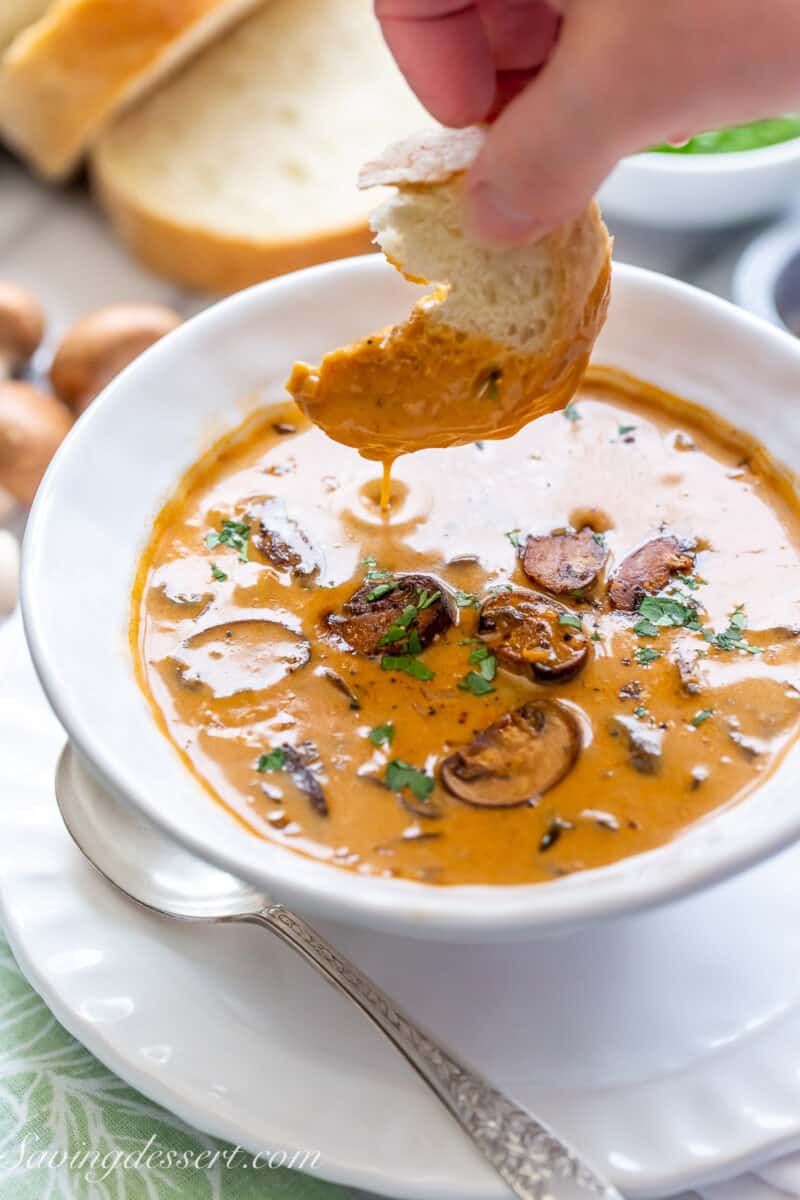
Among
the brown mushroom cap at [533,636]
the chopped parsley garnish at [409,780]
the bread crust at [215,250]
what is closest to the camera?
the chopped parsley garnish at [409,780]

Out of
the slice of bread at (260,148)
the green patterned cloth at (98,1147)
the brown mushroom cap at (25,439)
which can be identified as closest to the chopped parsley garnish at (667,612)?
the green patterned cloth at (98,1147)

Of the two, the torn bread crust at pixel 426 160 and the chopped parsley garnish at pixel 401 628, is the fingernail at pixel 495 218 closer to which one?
the torn bread crust at pixel 426 160

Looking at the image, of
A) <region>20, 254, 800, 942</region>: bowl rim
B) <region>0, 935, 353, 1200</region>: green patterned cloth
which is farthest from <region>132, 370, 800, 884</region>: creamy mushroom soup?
<region>0, 935, 353, 1200</region>: green patterned cloth

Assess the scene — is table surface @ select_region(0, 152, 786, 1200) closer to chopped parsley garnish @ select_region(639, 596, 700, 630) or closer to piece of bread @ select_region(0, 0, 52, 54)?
chopped parsley garnish @ select_region(639, 596, 700, 630)

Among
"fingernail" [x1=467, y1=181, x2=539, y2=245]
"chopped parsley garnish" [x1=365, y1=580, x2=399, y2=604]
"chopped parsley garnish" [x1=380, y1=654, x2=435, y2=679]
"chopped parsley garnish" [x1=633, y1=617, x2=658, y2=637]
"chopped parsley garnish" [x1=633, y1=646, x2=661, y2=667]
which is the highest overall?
"fingernail" [x1=467, y1=181, x2=539, y2=245]

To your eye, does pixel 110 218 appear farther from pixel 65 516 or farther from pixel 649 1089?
pixel 649 1089

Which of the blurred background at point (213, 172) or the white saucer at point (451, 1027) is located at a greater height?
the blurred background at point (213, 172)

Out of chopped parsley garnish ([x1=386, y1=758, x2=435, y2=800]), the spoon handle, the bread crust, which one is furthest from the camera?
the bread crust

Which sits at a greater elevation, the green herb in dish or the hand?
the hand
